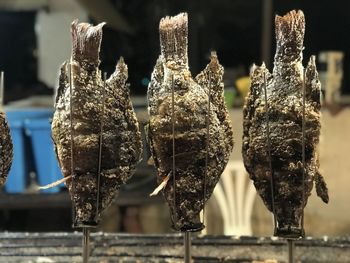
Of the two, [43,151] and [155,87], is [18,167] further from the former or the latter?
[155,87]

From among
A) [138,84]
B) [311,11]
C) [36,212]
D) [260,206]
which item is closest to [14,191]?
[36,212]

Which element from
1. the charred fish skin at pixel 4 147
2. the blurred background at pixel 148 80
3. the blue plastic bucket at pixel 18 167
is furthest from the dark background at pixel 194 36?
the charred fish skin at pixel 4 147

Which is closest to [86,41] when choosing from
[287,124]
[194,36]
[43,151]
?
[287,124]

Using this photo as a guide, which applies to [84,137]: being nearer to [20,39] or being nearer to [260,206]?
[260,206]

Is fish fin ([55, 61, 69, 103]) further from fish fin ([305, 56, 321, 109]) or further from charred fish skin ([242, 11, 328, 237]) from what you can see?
fish fin ([305, 56, 321, 109])

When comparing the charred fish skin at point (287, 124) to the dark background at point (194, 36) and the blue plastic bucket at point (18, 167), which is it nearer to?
the blue plastic bucket at point (18, 167)

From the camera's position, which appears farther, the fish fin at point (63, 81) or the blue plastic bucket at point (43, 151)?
the blue plastic bucket at point (43, 151)
